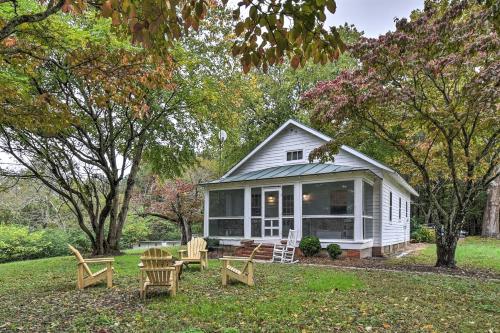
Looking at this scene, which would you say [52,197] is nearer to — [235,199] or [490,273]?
[235,199]

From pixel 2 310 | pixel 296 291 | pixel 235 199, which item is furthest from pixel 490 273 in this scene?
pixel 2 310

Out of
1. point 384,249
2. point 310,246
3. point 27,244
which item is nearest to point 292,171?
point 310,246

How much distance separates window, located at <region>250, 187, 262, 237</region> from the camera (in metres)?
15.3

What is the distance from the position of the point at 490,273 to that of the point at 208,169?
1746 cm

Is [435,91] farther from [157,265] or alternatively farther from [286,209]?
[157,265]

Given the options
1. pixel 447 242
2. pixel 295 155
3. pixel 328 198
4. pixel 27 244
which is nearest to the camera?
pixel 447 242

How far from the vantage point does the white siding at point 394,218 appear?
15.6 m

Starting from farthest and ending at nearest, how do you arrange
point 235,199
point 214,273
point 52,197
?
1. point 52,197
2. point 235,199
3. point 214,273

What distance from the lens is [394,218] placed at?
1762 centimetres

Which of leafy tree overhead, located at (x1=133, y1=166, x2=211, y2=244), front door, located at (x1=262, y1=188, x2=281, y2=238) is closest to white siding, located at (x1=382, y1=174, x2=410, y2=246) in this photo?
front door, located at (x1=262, y1=188, x2=281, y2=238)

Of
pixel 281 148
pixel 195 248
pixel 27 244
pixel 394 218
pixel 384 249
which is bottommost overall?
pixel 27 244

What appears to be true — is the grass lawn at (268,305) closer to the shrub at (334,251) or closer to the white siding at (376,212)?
the shrub at (334,251)

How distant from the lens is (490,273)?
398 inches

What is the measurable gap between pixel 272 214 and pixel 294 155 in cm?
277
